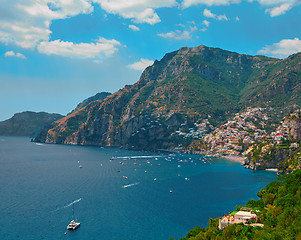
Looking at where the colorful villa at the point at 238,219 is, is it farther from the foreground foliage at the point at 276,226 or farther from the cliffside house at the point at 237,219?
the foreground foliage at the point at 276,226

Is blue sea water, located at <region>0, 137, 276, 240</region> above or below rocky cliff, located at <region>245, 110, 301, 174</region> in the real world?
below

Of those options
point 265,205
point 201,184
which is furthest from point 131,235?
point 201,184

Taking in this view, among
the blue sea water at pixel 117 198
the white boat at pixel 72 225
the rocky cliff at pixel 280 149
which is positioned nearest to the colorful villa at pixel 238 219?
the blue sea water at pixel 117 198

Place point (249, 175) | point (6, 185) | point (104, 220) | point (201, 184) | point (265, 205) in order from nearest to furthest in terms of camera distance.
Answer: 1. point (265, 205)
2. point (104, 220)
3. point (6, 185)
4. point (201, 184)
5. point (249, 175)

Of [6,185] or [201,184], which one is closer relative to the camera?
A: [6,185]

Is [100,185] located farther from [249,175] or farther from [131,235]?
[249,175]

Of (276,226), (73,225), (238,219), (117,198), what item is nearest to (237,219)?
(238,219)

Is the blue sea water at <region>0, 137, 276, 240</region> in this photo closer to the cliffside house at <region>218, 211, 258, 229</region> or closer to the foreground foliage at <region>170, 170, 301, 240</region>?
the cliffside house at <region>218, 211, 258, 229</region>

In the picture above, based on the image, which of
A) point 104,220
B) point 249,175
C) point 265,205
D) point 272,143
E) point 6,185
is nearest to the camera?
point 265,205

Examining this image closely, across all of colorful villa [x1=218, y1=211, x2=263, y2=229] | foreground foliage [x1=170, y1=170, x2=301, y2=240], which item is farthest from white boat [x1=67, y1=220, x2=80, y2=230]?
colorful villa [x1=218, y1=211, x2=263, y2=229]
